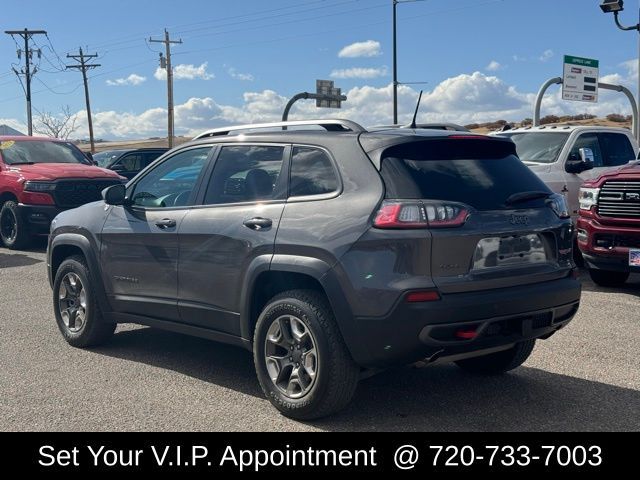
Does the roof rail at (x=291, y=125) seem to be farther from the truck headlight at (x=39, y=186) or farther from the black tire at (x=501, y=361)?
the truck headlight at (x=39, y=186)

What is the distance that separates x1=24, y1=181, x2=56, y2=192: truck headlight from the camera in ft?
42.5

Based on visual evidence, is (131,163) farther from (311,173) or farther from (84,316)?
(311,173)

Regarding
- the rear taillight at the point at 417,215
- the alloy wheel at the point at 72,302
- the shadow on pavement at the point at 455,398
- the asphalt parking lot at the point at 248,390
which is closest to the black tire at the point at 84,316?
the alloy wheel at the point at 72,302

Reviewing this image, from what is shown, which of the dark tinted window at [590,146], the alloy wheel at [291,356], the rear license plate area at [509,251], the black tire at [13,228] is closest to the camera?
the rear license plate area at [509,251]

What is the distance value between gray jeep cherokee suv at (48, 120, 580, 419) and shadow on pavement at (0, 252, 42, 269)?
681 cm

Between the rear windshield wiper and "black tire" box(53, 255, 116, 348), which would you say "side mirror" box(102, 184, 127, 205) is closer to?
"black tire" box(53, 255, 116, 348)

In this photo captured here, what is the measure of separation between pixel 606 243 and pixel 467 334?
5.03 metres

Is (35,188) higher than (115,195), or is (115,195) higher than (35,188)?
(115,195)

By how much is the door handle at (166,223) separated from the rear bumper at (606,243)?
5.20 metres

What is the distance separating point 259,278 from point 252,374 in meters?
1.15

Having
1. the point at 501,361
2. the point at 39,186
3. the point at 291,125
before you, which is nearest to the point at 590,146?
the point at 501,361

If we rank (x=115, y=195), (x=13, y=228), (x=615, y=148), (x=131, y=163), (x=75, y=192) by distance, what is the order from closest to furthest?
(x=115, y=195), (x=615, y=148), (x=75, y=192), (x=13, y=228), (x=131, y=163)

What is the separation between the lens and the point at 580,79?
2516 centimetres

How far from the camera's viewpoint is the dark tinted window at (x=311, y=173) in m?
4.64
